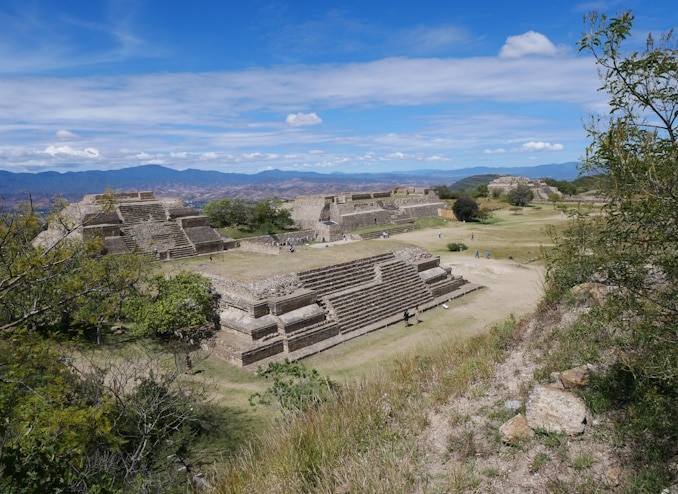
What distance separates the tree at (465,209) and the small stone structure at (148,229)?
24.8m

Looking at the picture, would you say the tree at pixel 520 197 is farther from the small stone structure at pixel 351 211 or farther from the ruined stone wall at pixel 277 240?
the ruined stone wall at pixel 277 240

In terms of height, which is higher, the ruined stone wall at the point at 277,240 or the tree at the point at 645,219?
the tree at the point at 645,219

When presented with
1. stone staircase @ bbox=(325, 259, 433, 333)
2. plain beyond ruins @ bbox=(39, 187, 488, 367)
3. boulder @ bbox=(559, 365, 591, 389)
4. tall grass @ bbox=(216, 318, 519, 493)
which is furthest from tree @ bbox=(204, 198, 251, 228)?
boulder @ bbox=(559, 365, 591, 389)

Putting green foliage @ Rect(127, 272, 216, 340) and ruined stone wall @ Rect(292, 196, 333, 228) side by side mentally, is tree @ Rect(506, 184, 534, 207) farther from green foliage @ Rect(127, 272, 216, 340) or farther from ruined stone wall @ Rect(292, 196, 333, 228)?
green foliage @ Rect(127, 272, 216, 340)

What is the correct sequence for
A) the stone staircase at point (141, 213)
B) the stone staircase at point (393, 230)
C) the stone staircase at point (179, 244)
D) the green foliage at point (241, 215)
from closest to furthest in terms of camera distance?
the stone staircase at point (179, 244), the stone staircase at point (141, 213), the green foliage at point (241, 215), the stone staircase at point (393, 230)

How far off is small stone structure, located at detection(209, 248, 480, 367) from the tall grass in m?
5.51

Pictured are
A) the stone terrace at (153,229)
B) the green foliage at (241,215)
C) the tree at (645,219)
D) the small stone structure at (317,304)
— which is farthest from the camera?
the green foliage at (241,215)

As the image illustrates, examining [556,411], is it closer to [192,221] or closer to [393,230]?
[192,221]

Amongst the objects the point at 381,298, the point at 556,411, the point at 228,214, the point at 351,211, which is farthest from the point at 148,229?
the point at 556,411

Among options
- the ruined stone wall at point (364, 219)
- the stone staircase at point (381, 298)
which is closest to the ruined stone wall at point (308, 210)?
the ruined stone wall at point (364, 219)

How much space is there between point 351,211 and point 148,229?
1726 centimetres

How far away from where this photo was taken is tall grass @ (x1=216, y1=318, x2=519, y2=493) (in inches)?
150

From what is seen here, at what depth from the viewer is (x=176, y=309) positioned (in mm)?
11336

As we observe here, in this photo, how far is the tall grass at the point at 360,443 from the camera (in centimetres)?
380
